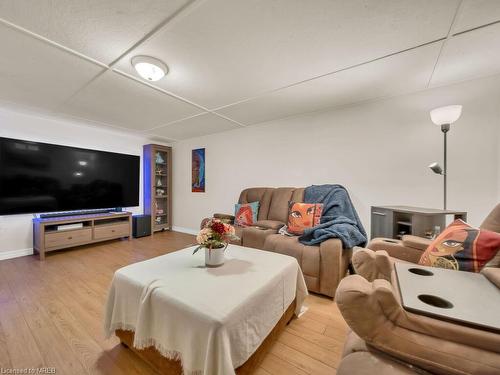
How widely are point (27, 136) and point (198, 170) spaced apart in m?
2.56

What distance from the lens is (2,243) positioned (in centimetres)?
281

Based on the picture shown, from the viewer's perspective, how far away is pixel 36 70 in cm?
180

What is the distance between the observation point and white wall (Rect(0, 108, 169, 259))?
2.82 meters

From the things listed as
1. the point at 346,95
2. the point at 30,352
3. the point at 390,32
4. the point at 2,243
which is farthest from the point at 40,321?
the point at 346,95

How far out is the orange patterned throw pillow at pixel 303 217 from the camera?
2.37 metres

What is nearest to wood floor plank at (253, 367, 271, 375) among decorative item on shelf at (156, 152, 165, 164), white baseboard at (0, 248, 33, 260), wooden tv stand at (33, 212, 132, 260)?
wooden tv stand at (33, 212, 132, 260)

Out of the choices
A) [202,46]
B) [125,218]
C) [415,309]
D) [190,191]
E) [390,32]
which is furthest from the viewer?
[190,191]

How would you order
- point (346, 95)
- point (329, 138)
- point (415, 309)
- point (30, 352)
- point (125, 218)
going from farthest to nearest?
1. point (125, 218)
2. point (329, 138)
3. point (346, 95)
4. point (30, 352)
5. point (415, 309)

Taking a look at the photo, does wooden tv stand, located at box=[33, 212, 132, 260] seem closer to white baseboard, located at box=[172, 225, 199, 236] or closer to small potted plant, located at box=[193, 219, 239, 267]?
white baseboard, located at box=[172, 225, 199, 236]

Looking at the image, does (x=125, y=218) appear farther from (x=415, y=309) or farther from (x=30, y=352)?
(x=415, y=309)

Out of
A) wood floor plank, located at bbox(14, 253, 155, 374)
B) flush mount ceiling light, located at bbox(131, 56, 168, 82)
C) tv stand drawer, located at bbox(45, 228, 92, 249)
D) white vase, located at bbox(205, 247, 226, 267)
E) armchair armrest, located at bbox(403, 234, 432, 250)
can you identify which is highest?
flush mount ceiling light, located at bbox(131, 56, 168, 82)

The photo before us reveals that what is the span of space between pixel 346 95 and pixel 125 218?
4.13 m

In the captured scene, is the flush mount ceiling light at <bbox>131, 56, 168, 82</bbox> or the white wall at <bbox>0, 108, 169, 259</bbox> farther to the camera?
the white wall at <bbox>0, 108, 169, 259</bbox>

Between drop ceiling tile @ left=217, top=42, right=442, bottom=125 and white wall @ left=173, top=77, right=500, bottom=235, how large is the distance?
0.25 m
